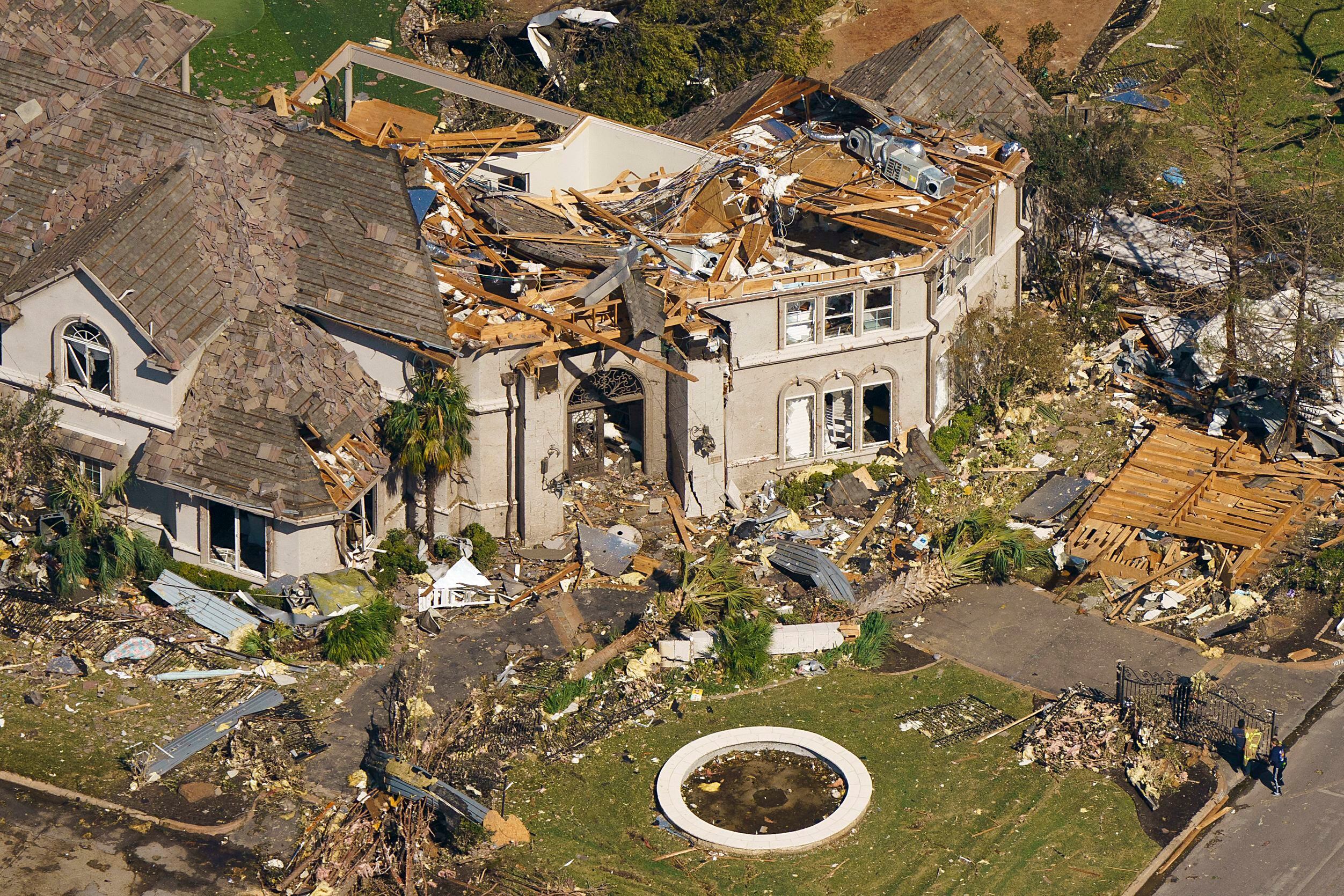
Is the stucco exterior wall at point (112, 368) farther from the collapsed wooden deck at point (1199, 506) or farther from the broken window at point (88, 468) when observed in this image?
the collapsed wooden deck at point (1199, 506)

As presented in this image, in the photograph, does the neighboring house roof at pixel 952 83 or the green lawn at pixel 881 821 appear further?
the neighboring house roof at pixel 952 83

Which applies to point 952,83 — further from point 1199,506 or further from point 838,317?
point 1199,506

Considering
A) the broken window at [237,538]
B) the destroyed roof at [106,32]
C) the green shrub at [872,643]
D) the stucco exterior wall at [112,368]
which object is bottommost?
the green shrub at [872,643]

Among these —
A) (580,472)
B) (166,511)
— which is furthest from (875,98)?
(166,511)

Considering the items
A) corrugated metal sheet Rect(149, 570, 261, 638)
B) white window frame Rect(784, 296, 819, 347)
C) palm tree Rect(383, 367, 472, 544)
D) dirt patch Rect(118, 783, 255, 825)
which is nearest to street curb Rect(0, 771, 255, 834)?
dirt patch Rect(118, 783, 255, 825)

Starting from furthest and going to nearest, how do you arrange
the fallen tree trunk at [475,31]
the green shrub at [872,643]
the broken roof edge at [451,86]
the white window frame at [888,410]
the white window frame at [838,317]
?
1. the fallen tree trunk at [475,31]
2. the broken roof edge at [451,86]
3. the white window frame at [888,410]
4. the white window frame at [838,317]
5. the green shrub at [872,643]

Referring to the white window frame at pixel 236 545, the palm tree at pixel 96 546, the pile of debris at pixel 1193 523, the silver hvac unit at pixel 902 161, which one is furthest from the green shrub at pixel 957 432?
the palm tree at pixel 96 546

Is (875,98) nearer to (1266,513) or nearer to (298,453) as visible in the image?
(1266,513)

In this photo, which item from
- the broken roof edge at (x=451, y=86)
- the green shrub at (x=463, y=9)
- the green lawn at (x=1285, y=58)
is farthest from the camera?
the green shrub at (x=463, y=9)
